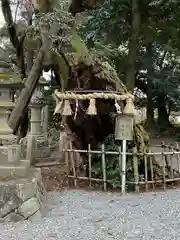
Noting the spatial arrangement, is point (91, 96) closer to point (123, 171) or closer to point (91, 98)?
point (91, 98)

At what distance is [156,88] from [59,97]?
35.4 feet

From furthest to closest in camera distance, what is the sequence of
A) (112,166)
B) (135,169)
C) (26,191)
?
(112,166) < (135,169) < (26,191)

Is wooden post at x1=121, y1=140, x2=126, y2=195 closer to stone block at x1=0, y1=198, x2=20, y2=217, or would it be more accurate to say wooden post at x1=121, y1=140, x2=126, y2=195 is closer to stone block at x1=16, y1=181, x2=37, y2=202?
stone block at x1=16, y1=181, x2=37, y2=202

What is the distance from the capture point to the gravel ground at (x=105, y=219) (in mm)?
4218

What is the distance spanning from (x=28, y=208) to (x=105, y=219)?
3.23 feet

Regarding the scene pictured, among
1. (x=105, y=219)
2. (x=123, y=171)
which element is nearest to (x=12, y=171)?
(x=105, y=219)

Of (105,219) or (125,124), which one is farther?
(125,124)

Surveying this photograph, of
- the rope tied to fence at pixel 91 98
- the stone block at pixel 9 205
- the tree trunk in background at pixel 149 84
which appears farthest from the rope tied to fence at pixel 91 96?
the tree trunk in background at pixel 149 84

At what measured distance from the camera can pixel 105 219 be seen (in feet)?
16.1

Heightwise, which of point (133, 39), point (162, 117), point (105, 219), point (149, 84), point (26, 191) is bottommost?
point (105, 219)

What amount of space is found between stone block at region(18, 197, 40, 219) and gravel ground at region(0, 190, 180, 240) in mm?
134

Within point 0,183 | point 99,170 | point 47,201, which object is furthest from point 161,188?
point 0,183

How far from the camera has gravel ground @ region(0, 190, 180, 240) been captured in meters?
4.22

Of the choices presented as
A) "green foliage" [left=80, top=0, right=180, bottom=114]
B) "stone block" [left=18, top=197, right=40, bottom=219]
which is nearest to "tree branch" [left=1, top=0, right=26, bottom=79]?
"green foliage" [left=80, top=0, right=180, bottom=114]
